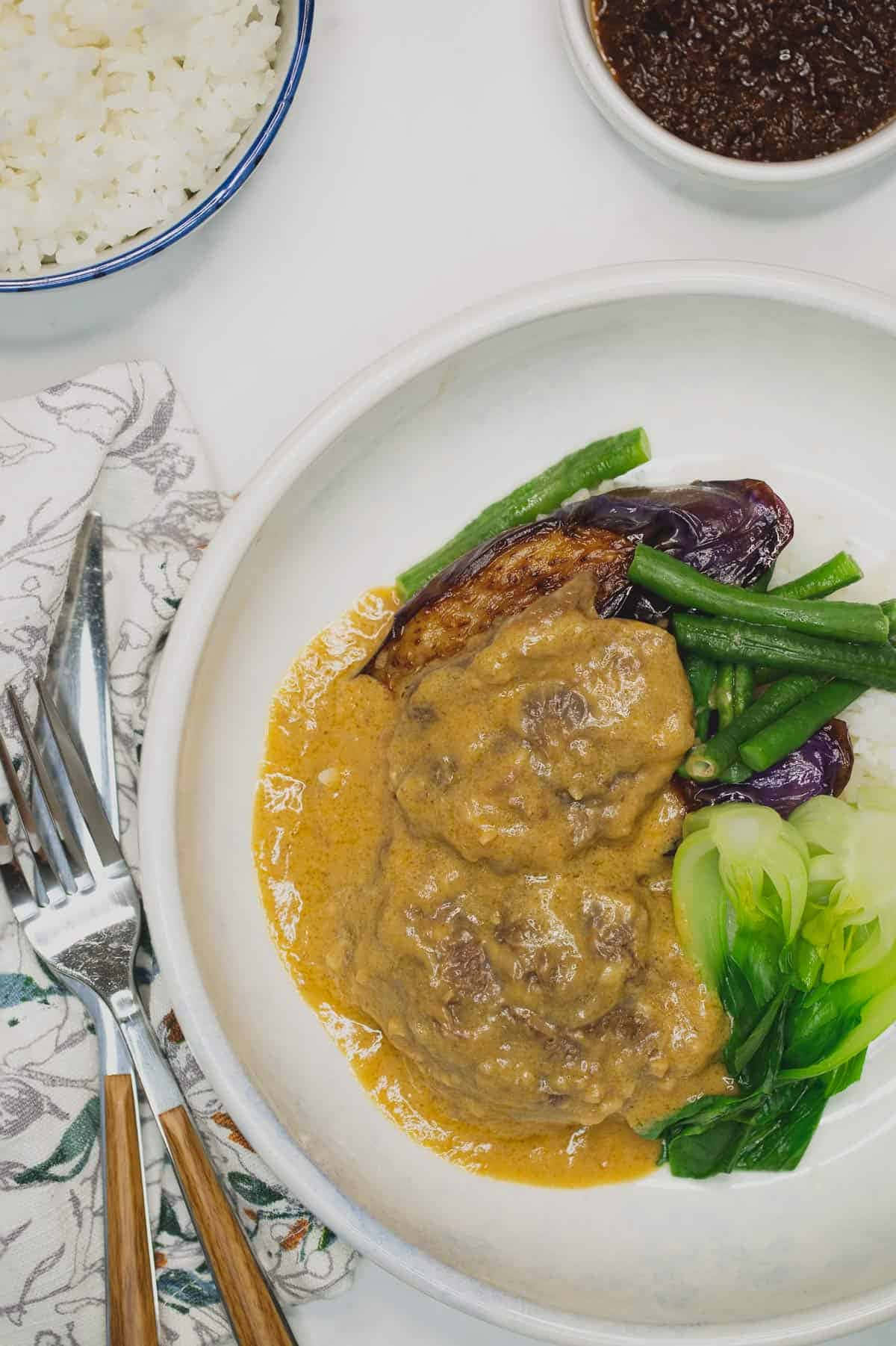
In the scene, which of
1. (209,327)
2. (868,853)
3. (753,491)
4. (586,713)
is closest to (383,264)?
(209,327)

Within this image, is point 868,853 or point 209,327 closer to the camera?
point 868,853

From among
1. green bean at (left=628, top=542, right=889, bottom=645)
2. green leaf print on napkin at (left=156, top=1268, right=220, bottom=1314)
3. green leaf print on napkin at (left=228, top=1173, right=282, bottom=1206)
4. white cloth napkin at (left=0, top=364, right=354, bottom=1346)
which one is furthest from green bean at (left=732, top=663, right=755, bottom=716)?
green leaf print on napkin at (left=156, top=1268, right=220, bottom=1314)

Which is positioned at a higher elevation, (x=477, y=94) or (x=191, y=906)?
(x=477, y=94)

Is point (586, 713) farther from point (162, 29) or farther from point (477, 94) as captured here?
point (162, 29)

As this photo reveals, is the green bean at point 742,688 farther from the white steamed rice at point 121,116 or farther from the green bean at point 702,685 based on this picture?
the white steamed rice at point 121,116

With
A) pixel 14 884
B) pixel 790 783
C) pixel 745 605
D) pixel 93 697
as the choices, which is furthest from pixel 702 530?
pixel 14 884

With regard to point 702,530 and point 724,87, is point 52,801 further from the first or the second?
point 724,87

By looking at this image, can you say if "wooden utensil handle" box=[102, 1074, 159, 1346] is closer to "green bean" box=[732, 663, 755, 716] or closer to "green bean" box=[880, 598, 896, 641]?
"green bean" box=[732, 663, 755, 716]
